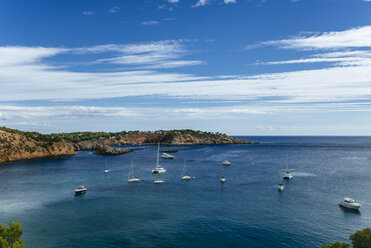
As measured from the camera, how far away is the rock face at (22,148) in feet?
521

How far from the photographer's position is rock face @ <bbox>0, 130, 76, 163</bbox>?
159 m

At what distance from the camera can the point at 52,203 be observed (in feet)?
230

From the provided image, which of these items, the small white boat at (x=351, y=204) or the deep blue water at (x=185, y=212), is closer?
the deep blue water at (x=185, y=212)

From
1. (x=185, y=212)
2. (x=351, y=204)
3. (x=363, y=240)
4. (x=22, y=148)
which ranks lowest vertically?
(x=185, y=212)

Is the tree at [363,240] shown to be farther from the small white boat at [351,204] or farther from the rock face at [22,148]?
the rock face at [22,148]

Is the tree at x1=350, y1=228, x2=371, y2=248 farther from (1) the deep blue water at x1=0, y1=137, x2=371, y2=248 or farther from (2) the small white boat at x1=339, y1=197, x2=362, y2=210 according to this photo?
(2) the small white boat at x1=339, y1=197, x2=362, y2=210

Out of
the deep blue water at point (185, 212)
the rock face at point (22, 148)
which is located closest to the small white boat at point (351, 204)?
the deep blue water at point (185, 212)

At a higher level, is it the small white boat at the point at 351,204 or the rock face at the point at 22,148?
the rock face at the point at 22,148

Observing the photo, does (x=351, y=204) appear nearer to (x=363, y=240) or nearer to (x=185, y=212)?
(x=363, y=240)

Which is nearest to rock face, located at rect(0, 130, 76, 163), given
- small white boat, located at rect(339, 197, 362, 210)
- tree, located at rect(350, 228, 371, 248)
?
small white boat, located at rect(339, 197, 362, 210)

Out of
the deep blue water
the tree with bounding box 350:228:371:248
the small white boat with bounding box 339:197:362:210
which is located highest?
the tree with bounding box 350:228:371:248

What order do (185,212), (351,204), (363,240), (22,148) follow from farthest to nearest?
(22,148) < (351,204) < (185,212) < (363,240)

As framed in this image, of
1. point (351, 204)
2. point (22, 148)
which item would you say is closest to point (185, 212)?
point (351, 204)

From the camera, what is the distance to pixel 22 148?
171 metres
